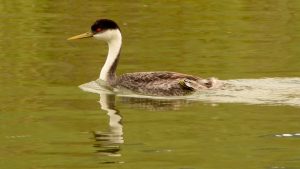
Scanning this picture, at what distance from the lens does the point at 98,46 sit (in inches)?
899

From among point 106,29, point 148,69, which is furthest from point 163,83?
point 148,69

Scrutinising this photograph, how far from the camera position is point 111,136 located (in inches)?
557

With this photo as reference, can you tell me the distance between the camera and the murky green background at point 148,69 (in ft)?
42.4

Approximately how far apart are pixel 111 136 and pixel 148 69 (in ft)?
17.9

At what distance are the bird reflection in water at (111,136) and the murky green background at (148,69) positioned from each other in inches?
2.2

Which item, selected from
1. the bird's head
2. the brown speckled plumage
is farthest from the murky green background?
the bird's head

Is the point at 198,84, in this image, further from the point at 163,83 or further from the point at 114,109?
the point at 114,109

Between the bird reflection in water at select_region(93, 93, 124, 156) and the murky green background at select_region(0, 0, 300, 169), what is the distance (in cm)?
6

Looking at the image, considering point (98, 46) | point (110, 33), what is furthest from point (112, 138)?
point (98, 46)

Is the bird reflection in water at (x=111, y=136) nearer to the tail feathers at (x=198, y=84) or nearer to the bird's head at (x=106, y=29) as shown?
the tail feathers at (x=198, y=84)

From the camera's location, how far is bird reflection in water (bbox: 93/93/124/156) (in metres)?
13.3

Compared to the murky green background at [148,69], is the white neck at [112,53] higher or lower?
higher

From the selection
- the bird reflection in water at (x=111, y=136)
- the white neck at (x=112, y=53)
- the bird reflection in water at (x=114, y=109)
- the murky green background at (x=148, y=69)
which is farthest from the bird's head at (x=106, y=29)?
the bird reflection in water at (x=111, y=136)

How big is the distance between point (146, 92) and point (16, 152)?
4.41 metres
